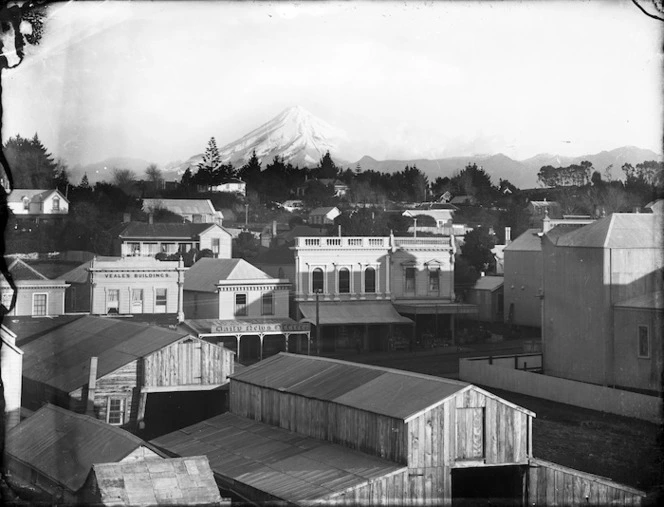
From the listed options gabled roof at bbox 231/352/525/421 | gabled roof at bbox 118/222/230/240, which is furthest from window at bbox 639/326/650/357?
gabled roof at bbox 118/222/230/240

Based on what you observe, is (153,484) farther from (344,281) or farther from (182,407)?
(344,281)

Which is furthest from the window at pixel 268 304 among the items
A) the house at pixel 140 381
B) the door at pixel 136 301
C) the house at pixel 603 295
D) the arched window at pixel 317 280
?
the house at pixel 140 381

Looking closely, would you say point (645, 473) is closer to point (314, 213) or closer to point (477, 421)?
point (477, 421)

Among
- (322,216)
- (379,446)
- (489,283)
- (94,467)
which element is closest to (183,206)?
(322,216)

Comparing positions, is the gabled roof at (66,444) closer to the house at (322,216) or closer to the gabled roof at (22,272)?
the gabled roof at (22,272)

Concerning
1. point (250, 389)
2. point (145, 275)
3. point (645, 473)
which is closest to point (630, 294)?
point (645, 473)
